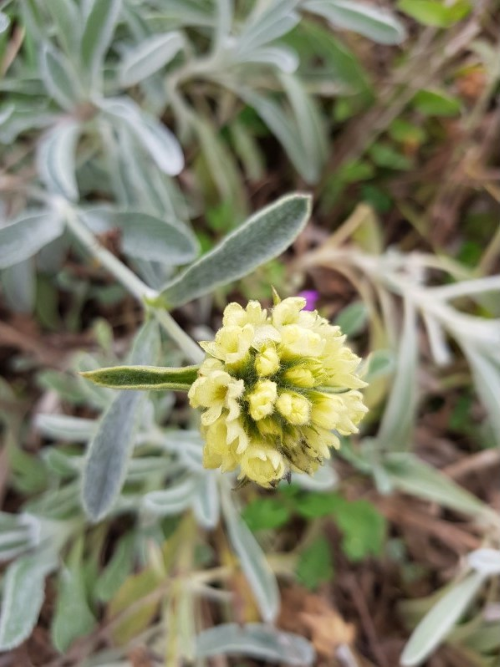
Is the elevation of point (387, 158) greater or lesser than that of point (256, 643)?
greater

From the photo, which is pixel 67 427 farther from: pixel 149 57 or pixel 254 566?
pixel 149 57

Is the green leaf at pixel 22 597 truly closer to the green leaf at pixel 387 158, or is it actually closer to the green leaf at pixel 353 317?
the green leaf at pixel 353 317

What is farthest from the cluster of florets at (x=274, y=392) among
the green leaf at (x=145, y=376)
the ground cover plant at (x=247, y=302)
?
the ground cover plant at (x=247, y=302)

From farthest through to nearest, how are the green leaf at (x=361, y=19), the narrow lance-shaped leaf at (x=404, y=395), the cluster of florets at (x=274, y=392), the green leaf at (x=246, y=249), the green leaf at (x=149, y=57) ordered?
the narrow lance-shaped leaf at (x=404, y=395), the green leaf at (x=361, y=19), the green leaf at (x=149, y=57), the green leaf at (x=246, y=249), the cluster of florets at (x=274, y=392)

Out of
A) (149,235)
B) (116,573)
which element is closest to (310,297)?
(149,235)

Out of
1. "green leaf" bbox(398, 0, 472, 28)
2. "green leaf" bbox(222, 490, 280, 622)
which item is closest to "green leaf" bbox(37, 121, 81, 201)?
"green leaf" bbox(222, 490, 280, 622)

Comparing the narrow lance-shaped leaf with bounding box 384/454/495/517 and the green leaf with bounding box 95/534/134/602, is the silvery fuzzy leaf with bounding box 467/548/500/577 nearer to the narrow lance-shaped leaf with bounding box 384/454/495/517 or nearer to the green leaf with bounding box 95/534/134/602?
the narrow lance-shaped leaf with bounding box 384/454/495/517

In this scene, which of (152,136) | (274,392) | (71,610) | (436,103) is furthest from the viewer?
(436,103)
